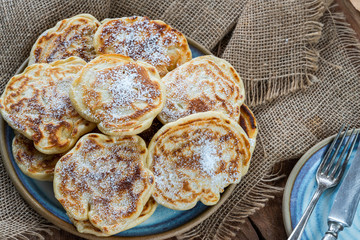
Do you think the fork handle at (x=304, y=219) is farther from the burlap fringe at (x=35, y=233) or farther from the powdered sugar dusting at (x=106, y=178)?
the burlap fringe at (x=35, y=233)

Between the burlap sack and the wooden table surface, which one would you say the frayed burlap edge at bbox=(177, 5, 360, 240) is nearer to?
the wooden table surface

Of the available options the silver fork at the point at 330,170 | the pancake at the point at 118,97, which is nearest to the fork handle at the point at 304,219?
the silver fork at the point at 330,170

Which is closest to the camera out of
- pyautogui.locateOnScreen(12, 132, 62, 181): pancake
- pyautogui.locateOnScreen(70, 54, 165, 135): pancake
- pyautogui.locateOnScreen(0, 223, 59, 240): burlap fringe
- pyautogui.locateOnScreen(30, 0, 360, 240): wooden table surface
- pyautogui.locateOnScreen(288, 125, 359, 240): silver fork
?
pyautogui.locateOnScreen(70, 54, 165, 135): pancake

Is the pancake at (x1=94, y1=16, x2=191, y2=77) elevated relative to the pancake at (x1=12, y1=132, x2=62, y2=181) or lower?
elevated

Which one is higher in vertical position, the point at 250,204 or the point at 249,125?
the point at 249,125

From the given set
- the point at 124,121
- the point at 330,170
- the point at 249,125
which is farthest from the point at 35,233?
the point at 330,170

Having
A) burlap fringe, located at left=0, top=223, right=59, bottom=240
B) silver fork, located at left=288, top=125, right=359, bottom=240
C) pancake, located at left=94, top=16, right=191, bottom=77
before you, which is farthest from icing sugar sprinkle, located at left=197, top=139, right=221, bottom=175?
burlap fringe, located at left=0, top=223, right=59, bottom=240

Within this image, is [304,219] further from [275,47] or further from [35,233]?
[35,233]
